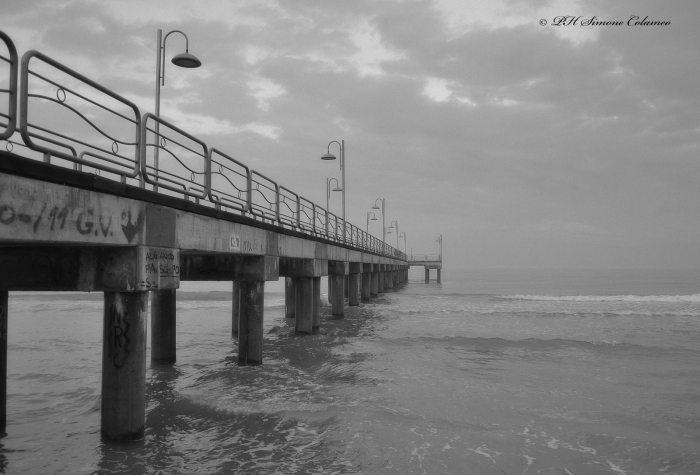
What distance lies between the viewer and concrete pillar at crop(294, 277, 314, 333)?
55.2ft

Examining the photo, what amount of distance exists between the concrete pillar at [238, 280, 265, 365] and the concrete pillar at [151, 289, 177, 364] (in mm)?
1821

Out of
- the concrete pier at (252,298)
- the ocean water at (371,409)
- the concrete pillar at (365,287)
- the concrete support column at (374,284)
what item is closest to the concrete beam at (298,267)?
the ocean water at (371,409)

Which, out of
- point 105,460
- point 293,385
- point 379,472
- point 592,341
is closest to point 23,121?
point 105,460

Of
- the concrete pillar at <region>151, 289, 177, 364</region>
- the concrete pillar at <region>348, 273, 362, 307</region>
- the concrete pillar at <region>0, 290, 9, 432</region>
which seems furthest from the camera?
the concrete pillar at <region>348, 273, 362, 307</region>

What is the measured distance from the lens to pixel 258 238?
11203mm

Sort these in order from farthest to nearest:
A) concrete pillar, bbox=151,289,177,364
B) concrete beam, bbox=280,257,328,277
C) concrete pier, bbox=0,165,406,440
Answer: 1. concrete beam, bbox=280,257,328,277
2. concrete pillar, bbox=151,289,177,364
3. concrete pier, bbox=0,165,406,440

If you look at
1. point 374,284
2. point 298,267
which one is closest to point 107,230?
point 298,267

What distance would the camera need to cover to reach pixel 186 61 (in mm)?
11148

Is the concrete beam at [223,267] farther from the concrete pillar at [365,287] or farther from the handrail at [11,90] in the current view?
the concrete pillar at [365,287]

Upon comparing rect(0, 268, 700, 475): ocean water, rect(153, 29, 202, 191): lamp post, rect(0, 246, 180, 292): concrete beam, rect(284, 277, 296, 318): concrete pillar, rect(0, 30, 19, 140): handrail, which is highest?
rect(153, 29, 202, 191): lamp post

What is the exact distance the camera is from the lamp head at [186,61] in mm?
Result: 10914

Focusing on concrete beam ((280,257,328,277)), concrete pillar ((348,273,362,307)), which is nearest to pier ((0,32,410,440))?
concrete beam ((280,257,328,277))

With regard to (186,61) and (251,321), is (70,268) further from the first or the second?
(186,61)

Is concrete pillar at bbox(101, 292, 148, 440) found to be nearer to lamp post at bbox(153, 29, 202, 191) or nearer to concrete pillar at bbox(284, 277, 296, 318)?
lamp post at bbox(153, 29, 202, 191)
